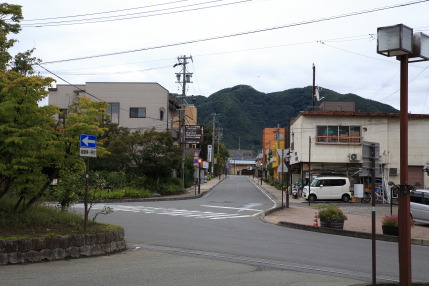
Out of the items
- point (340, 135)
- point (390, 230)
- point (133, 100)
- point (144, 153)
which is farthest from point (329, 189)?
point (133, 100)

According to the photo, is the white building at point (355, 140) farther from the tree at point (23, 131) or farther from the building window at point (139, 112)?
the tree at point (23, 131)

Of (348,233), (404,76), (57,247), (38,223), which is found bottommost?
(348,233)

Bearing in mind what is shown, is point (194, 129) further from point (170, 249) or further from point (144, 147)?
point (170, 249)

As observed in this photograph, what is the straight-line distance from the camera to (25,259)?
947 centimetres

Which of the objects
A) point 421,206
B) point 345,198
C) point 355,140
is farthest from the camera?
point 355,140

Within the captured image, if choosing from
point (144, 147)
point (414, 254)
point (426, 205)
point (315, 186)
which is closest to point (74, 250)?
point (414, 254)

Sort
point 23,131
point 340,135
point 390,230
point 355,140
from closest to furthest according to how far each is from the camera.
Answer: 1. point 23,131
2. point 390,230
3. point 355,140
4. point 340,135

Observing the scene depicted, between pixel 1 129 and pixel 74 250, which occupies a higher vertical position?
pixel 1 129

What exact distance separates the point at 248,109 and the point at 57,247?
153 meters

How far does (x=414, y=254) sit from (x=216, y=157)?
91651 mm

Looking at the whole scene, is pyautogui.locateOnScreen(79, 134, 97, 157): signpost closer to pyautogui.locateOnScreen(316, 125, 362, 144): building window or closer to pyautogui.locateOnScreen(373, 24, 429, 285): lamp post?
pyautogui.locateOnScreen(373, 24, 429, 285): lamp post

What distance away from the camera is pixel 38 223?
438 inches

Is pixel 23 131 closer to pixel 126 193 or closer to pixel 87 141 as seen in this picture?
pixel 87 141

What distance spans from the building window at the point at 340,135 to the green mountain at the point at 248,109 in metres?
97.3
